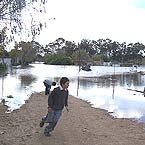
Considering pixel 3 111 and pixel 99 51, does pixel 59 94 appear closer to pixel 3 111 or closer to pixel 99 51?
pixel 3 111

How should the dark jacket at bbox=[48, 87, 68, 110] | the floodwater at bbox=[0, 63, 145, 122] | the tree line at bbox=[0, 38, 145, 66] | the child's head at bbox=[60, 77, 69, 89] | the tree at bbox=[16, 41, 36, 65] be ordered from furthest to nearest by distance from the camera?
the tree line at bbox=[0, 38, 145, 66] → the floodwater at bbox=[0, 63, 145, 122] → the tree at bbox=[16, 41, 36, 65] → the dark jacket at bbox=[48, 87, 68, 110] → the child's head at bbox=[60, 77, 69, 89]

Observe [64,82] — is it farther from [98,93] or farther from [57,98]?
[98,93]

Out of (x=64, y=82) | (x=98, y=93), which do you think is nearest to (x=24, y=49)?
(x=98, y=93)

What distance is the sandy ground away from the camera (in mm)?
9898

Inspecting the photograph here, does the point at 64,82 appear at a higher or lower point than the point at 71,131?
higher

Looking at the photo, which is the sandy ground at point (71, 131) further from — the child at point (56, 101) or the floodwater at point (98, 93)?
the floodwater at point (98, 93)

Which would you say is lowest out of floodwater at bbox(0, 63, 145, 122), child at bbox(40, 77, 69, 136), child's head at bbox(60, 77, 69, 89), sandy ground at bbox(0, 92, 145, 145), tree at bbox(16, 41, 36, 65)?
floodwater at bbox(0, 63, 145, 122)

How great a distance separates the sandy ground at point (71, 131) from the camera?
9898 millimetres

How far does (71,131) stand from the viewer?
11.2m

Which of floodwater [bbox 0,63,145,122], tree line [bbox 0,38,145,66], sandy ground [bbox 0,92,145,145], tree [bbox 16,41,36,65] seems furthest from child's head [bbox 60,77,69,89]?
tree line [bbox 0,38,145,66]

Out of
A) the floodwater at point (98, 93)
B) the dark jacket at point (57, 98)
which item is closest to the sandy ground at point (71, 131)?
the dark jacket at point (57, 98)

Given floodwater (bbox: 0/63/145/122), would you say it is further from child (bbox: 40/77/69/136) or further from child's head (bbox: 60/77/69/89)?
child's head (bbox: 60/77/69/89)

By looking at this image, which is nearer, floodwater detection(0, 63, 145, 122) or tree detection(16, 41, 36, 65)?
tree detection(16, 41, 36, 65)

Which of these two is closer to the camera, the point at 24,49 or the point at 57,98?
the point at 57,98
